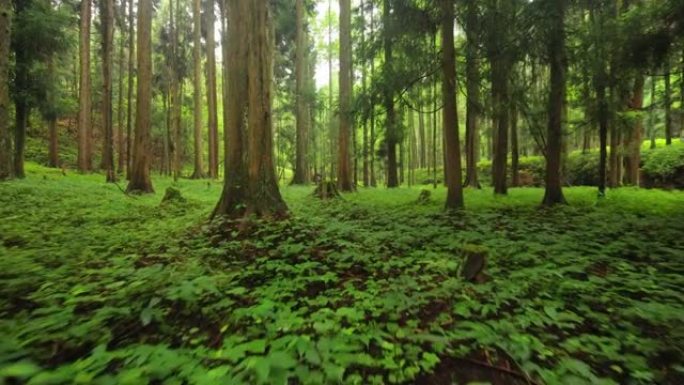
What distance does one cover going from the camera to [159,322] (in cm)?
293

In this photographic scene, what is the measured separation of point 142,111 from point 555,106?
12.7 metres

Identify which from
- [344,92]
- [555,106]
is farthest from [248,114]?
[344,92]

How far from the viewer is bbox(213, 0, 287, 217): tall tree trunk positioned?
6602mm

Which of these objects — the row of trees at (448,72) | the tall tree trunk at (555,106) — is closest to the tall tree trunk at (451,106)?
the row of trees at (448,72)

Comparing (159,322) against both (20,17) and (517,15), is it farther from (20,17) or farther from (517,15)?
(20,17)

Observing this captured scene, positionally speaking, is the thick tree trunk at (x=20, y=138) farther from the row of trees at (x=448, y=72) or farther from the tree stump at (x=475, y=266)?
the tree stump at (x=475, y=266)

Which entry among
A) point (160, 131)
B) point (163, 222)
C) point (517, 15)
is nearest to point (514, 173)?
point (517, 15)

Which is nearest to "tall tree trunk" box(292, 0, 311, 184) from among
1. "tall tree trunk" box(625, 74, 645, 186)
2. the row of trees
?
the row of trees

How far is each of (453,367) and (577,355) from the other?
0.89 metres

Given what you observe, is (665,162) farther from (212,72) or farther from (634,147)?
(212,72)

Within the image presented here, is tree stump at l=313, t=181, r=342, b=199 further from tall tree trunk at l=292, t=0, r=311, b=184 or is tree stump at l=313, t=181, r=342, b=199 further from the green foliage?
the green foliage

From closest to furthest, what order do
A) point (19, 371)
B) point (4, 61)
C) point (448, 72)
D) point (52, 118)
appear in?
1. point (19, 371)
2. point (448, 72)
3. point (4, 61)
4. point (52, 118)

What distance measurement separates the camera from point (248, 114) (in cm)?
669

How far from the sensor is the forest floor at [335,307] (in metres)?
2.26
